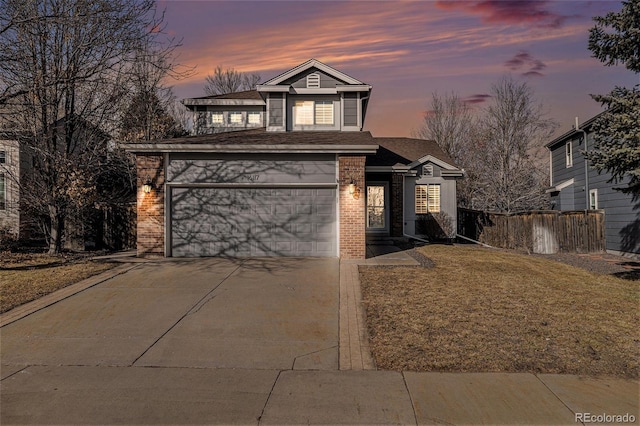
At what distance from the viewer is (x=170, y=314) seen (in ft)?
24.5

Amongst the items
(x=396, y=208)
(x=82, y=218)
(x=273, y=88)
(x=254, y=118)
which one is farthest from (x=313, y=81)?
(x=82, y=218)

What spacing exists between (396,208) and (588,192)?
9.41 meters

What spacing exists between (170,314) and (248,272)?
3236 mm

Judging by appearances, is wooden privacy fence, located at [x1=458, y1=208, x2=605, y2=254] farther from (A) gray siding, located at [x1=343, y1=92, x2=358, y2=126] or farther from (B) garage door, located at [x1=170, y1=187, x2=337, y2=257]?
(B) garage door, located at [x1=170, y1=187, x2=337, y2=257]

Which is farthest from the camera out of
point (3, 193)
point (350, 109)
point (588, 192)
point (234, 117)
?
point (234, 117)

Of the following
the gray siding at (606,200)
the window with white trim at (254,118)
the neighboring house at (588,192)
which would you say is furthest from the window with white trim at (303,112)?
the neighboring house at (588,192)

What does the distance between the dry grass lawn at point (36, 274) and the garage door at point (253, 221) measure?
2.53 metres

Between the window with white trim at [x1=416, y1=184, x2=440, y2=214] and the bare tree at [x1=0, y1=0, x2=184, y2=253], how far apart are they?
1267 centimetres

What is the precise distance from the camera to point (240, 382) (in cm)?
488

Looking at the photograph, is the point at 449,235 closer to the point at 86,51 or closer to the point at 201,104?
the point at 201,104

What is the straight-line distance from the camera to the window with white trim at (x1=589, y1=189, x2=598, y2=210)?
18516 mm

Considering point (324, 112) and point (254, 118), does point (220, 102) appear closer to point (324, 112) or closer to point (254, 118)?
point (254, 118)
